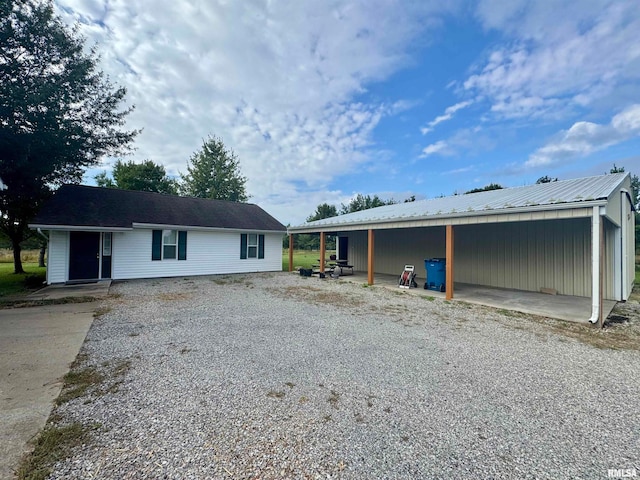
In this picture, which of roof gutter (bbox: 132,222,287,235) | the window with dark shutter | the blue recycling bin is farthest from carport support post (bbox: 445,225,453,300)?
the window with dark shutter

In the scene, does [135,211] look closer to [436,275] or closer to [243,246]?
[243,246]

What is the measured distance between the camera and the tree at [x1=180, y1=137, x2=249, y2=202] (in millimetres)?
31031

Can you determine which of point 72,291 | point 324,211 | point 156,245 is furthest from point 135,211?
point 324,211

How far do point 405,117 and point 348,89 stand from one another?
13.3 ft

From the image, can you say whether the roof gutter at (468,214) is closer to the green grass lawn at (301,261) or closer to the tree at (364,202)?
the green grass lawn at (301,261)

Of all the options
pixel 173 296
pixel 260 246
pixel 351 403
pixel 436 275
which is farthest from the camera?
pixel 260 246

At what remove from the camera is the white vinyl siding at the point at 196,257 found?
1168 centimetres

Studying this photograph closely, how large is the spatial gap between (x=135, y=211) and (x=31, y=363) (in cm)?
1017

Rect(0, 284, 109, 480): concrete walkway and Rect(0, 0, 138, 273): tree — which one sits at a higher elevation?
Rect(0, 0, 138, 273): tree

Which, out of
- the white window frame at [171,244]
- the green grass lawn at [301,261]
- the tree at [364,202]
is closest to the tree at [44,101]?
the white window frame at [171,244]

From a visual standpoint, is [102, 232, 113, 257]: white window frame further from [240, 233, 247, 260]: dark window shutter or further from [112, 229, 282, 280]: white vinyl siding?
[240, 233, 247, 260]: dark window shutter

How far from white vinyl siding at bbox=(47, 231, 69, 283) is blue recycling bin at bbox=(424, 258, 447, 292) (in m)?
13.2

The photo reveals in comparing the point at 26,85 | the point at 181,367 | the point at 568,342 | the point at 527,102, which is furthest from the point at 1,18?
the point at 527,102

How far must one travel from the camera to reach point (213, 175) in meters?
31.5
